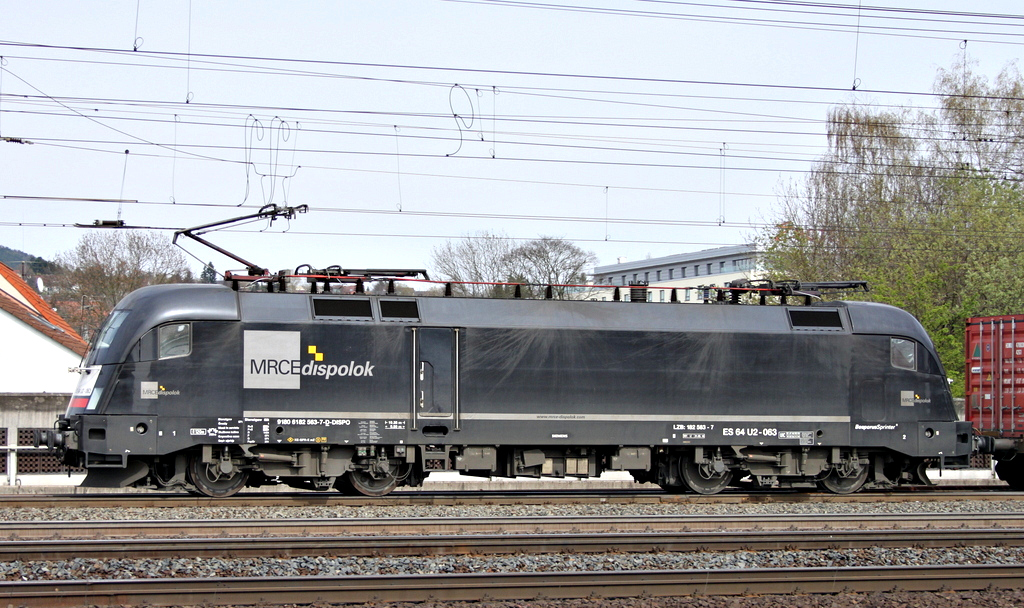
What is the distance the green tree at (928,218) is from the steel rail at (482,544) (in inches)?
712

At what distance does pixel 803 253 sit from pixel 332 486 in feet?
81.4

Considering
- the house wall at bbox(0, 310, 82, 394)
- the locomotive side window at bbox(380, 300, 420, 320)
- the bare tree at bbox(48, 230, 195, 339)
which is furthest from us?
the bare tree at bbox(48, 230, 195, 339)

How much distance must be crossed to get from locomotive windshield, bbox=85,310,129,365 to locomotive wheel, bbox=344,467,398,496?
14.2 feet

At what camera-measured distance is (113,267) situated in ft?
160

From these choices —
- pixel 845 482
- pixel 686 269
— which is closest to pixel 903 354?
pixel 845 482

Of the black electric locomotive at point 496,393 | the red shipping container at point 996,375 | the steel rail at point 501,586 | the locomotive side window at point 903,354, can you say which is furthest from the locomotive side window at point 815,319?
the steel rail at point 501,586

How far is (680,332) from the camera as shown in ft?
54.2

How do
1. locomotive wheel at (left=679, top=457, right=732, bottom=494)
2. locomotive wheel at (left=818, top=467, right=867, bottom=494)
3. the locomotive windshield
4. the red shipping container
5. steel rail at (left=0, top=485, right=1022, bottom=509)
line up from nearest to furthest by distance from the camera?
1. steel rail at (left=0, top=485, right=1022, bottom=509)
2. the locomotive windshield
3. locomotive wheel at (left=679, top=457, right=732, bottom=494)
4. locomotive wheel at (left=818, top=467, right=867, bottom=494)
5. the red shipping container

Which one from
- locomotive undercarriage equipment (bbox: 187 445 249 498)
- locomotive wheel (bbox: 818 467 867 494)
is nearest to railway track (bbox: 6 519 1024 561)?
locomotive undercarriage equipment (bbox: 187 445 249 498)

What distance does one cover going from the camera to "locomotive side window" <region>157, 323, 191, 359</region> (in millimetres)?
14695

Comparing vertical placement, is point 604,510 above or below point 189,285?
below

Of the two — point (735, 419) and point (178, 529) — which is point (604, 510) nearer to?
point (735, 419)

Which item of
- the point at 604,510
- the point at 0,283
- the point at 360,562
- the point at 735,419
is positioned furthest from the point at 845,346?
the point at 0,283

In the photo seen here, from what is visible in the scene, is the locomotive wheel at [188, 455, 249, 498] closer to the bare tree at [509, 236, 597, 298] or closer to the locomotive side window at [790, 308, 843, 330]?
the locomotive side window at [790, 308, 843, 330]
